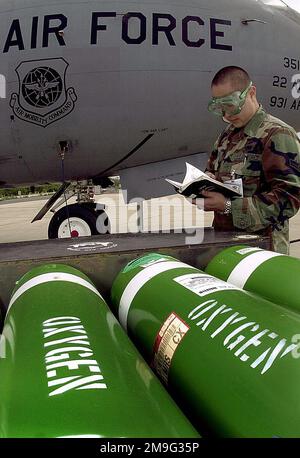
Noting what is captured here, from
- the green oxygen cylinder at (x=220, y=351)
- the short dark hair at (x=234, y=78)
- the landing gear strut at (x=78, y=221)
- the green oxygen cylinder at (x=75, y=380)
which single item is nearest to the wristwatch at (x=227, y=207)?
the short dark hair at (x=234, y=78)

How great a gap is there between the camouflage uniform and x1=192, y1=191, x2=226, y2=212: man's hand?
71 mm

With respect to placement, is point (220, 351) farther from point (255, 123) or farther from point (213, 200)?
point (255, 123)

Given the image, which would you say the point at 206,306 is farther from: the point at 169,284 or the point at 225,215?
the point at 225,215

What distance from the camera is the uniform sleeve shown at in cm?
250

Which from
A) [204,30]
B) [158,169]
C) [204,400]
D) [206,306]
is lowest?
[204,400]

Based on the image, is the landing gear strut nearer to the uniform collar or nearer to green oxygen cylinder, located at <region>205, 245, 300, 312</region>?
the uniform collar

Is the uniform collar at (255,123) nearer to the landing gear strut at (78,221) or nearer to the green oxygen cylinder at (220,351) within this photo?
the green oxygen cylinder at (220,351)

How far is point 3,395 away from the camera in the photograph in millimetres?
986

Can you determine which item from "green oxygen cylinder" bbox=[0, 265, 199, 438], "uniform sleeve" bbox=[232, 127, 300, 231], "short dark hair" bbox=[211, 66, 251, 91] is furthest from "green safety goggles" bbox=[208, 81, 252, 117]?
"green oxygen cylinder" bbox=[0, 265, 199, 438]

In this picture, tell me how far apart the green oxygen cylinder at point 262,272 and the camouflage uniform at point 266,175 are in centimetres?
43

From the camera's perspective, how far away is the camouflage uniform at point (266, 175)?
250 centimetres

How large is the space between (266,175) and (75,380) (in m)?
1.93
